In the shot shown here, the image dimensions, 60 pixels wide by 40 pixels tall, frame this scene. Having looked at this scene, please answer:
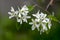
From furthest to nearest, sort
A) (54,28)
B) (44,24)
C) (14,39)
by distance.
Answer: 1. (14,39)
2. (54,28)
3. (44,24)

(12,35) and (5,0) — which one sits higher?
(5,0)

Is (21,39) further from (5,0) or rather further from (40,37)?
(5,0)

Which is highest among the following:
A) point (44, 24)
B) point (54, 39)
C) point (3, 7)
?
point (3, 7)

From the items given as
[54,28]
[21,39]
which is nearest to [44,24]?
[54,28]

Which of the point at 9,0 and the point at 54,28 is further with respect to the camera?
the point at 9,0

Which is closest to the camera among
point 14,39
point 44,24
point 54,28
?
point 44,24

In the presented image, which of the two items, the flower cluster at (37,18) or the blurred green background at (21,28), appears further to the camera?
the blurred green background at (21,28)

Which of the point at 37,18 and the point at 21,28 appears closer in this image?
the point at 37,18

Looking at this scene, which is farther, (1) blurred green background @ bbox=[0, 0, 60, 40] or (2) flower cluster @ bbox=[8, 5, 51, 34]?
(1) blurred green background @ bbox=[0, 0, 60, 40]
